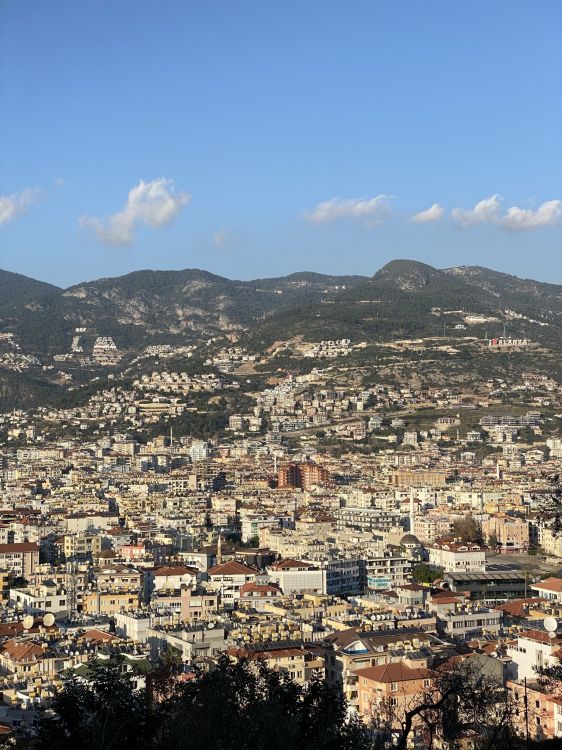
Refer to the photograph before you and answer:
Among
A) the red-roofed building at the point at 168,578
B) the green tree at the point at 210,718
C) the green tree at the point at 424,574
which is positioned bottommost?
the green tree at the point at 424,574

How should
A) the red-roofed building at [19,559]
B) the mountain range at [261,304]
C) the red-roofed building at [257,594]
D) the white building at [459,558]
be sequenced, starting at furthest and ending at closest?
the mountain range at [261,304] < the white building at [459,558] < the red-roofed building at [19,559] < the red-roofed building at [257,594]

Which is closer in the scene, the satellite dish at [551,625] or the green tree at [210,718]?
the green tree at [210,718]

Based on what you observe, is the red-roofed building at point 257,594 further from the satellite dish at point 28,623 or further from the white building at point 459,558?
the white building at point 459,558

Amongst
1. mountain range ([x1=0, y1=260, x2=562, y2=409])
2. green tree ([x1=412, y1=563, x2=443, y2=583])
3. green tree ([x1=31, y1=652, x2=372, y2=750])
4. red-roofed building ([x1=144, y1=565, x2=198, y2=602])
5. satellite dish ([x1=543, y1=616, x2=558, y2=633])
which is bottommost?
green tree ([x1=412, y1=563, x2=443, y2=583])

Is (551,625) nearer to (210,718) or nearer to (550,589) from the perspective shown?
(550,589)

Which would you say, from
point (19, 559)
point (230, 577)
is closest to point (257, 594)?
point (230, 577)

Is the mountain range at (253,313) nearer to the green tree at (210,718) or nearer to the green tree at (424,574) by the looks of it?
the green tree at (424,574)

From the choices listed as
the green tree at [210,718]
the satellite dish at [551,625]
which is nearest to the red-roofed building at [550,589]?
the satellite dish at [551,625]

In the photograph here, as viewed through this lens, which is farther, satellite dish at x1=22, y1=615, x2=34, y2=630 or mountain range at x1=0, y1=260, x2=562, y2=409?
mountain range at x1=0, y1=260, x2=562, y2=409

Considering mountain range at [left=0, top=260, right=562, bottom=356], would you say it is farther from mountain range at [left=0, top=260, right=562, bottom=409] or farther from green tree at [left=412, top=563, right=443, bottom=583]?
green tree at [left=412, top=563, right=443, bottom=583]

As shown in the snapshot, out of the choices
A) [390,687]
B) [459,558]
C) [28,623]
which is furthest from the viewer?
[459,558]

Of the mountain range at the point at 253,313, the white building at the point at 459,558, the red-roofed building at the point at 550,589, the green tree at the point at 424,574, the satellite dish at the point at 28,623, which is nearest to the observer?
the satellite dish at the point at 28,623

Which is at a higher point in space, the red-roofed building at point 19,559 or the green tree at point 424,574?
the red-roofed building at point 19,559

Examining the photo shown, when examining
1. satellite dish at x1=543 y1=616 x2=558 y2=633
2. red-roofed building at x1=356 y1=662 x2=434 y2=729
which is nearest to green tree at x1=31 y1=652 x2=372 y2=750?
red-roofed building at x1=356 y1=662 x2=434 y2=729
